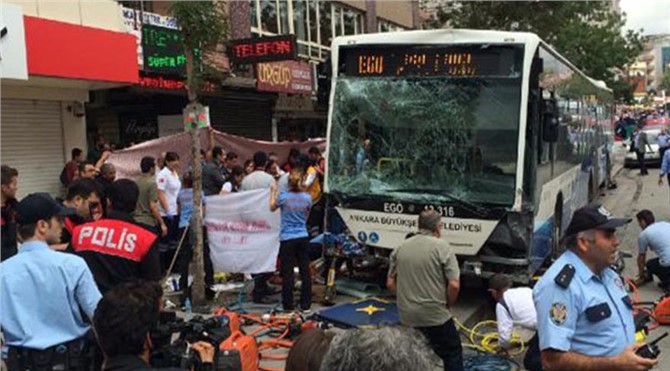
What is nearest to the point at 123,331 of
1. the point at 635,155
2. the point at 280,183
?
the point at 280,183

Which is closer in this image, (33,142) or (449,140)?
(449,140)

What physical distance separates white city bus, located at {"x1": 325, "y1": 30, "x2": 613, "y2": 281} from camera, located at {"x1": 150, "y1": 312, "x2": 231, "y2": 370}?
12.5 ft

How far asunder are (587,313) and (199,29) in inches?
246

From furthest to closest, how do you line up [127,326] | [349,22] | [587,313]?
1. [349,22]
2. [587,313]
3. [127,326]

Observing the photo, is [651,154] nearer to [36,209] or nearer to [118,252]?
[118,252]

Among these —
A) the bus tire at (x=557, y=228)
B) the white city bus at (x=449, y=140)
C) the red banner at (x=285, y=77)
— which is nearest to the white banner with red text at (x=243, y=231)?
the white city bus at (x=449, y=140)

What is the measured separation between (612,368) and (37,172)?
36.3 ft

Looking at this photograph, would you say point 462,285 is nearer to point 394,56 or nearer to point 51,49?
point 394,56

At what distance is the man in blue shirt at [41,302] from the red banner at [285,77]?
1348 cm

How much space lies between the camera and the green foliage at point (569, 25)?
2655 cm

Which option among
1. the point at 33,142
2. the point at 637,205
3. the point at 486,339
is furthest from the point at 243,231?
the point at 637,205

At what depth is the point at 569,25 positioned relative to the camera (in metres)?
31.8

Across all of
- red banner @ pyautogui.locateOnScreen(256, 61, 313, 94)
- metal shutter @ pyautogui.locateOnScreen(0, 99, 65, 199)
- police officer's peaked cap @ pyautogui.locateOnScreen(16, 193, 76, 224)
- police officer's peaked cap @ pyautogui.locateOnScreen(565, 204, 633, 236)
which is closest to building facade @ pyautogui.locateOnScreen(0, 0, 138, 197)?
metal shutter @ pyautogui.locateOnScreen(0, 99, 65, 199)

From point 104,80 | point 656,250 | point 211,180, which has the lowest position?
point 656,250
